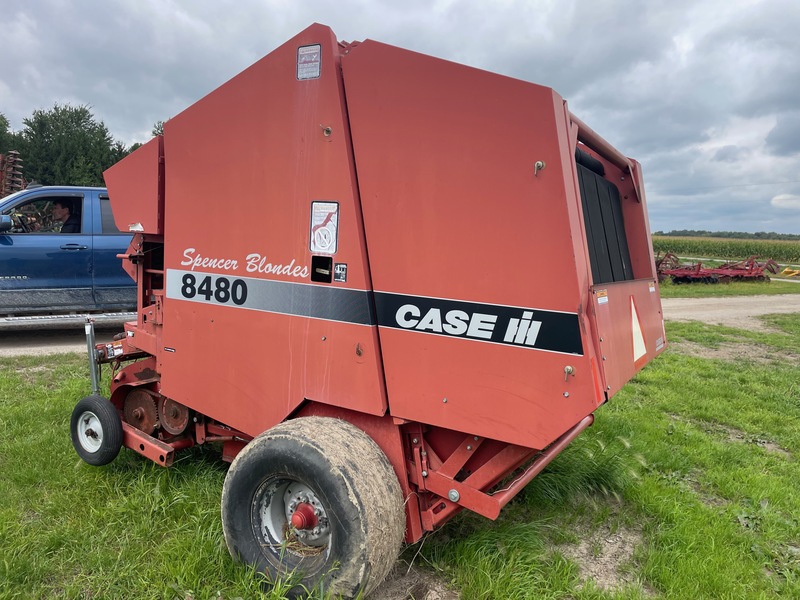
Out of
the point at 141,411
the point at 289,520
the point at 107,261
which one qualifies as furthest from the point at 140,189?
the point at 107,261

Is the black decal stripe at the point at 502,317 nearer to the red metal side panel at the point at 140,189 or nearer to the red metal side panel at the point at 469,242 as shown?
the red metal side panel at the point at 469,242

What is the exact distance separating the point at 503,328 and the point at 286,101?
1.55m

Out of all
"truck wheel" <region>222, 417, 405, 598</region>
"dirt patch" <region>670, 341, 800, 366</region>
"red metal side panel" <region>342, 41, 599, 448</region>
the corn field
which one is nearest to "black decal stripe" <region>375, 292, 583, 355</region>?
"red metal side panel" <region>342, 41, 599, 448</region>

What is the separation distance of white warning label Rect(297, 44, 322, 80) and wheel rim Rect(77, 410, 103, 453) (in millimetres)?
2507

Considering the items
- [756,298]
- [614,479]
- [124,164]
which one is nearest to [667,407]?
[614,479]

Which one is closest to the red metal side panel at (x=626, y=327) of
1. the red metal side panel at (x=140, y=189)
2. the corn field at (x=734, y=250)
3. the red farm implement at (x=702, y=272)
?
the red metal side panel at (x=140, y=189)

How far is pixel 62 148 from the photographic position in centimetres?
3281

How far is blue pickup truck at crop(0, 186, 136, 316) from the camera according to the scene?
729 cm

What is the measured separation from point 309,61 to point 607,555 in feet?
10.1

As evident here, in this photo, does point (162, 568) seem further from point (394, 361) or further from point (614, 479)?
point (614, 479)

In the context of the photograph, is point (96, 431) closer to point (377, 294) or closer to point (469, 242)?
point (377, 294)

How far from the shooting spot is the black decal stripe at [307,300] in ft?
8.11

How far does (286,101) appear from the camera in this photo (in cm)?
263

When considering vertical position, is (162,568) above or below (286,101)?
below
